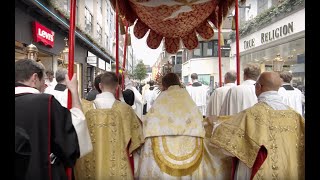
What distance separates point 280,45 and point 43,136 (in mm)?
10931

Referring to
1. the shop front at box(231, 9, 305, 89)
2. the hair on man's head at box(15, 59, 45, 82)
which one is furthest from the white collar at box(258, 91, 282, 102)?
the shop front at box(231, 9, 305, 89)

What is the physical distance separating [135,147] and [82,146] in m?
0.99

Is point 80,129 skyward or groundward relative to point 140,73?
groundward

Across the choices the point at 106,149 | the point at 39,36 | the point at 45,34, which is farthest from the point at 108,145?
the point at 45,34

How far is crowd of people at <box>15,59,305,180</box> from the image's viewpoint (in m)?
2.01

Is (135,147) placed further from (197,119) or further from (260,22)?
(260,22)

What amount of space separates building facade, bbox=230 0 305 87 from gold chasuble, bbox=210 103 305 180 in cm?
602

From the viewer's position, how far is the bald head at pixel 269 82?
2725 millimetres

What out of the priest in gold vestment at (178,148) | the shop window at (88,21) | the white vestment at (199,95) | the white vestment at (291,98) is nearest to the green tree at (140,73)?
the shop window at (88,21)

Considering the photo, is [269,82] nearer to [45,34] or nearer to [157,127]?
[157,127]

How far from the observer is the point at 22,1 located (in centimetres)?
838

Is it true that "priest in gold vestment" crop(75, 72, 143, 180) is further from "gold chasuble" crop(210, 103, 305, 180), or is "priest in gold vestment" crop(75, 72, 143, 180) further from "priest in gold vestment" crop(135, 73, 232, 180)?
"gold chasuble" crop(210, 103, 305, 180)

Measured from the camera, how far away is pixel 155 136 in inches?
124
